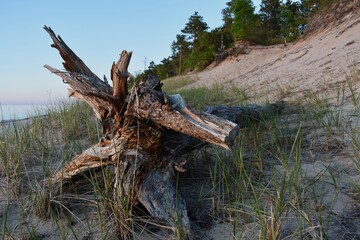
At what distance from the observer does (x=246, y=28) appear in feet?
64.2

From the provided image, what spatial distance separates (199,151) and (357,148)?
1.20 m

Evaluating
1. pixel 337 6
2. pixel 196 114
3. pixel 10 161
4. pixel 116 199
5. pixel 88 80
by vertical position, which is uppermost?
pixel 337 6

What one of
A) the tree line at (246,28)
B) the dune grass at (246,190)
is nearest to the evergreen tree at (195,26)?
the tree line at (246,28)

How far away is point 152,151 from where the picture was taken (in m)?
1.99

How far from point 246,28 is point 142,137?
62.8 feet

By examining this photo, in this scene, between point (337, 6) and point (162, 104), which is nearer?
point (162, 104)

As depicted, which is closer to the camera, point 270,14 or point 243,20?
point 243,20

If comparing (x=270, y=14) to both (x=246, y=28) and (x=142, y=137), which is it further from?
(x=142, y=137)

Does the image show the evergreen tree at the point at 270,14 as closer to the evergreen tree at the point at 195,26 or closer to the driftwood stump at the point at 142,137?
the evergreen tree at the point at 195,26

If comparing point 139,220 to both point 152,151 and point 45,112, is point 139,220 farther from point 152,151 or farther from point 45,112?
point 45,112

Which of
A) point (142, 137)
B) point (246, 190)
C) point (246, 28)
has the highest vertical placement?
point (246, 28)

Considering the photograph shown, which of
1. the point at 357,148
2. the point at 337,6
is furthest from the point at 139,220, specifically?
the point at 337,6

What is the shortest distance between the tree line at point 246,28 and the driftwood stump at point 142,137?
41.0 feet

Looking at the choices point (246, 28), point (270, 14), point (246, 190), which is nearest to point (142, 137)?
point (246, 190)
